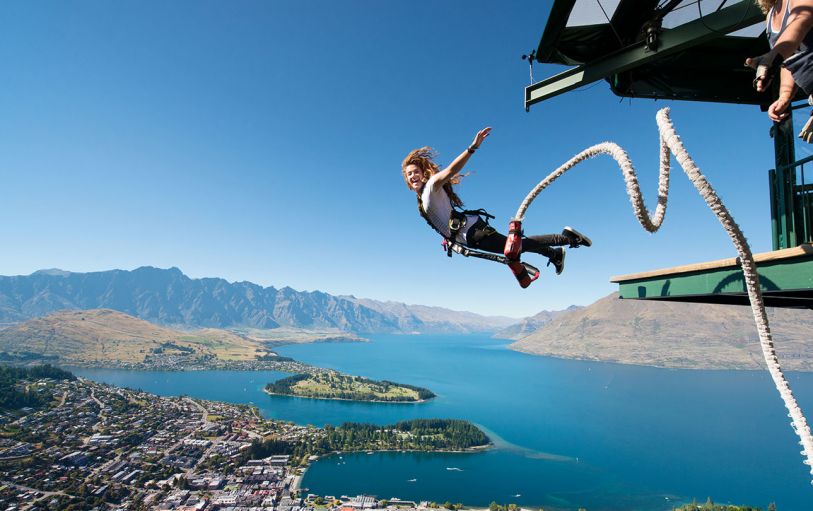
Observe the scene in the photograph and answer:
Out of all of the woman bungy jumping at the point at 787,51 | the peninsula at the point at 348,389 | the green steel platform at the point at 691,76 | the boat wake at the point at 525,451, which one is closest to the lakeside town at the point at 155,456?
the boat wake at the point at 525,451

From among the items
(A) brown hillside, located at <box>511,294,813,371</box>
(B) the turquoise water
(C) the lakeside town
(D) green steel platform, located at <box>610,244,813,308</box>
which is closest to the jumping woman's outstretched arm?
(D) green steel platform, located at <box>610,244,813,308</box>

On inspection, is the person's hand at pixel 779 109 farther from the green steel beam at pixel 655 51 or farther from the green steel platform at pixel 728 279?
the green steel beam at pixel 655 51

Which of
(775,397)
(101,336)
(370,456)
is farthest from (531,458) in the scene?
(101,336)

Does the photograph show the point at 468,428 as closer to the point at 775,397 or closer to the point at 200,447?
the point at 200,447

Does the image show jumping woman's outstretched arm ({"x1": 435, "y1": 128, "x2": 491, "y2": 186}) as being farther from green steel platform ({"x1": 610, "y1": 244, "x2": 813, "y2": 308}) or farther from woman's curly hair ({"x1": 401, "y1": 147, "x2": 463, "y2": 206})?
green steel platform ({"x1": 610, "y1": 244, "x2": 813, "y2": 308})

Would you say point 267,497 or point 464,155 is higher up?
point 464,155

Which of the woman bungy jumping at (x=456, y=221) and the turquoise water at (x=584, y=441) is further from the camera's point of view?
the turquoise water at (x=584, y=441)
